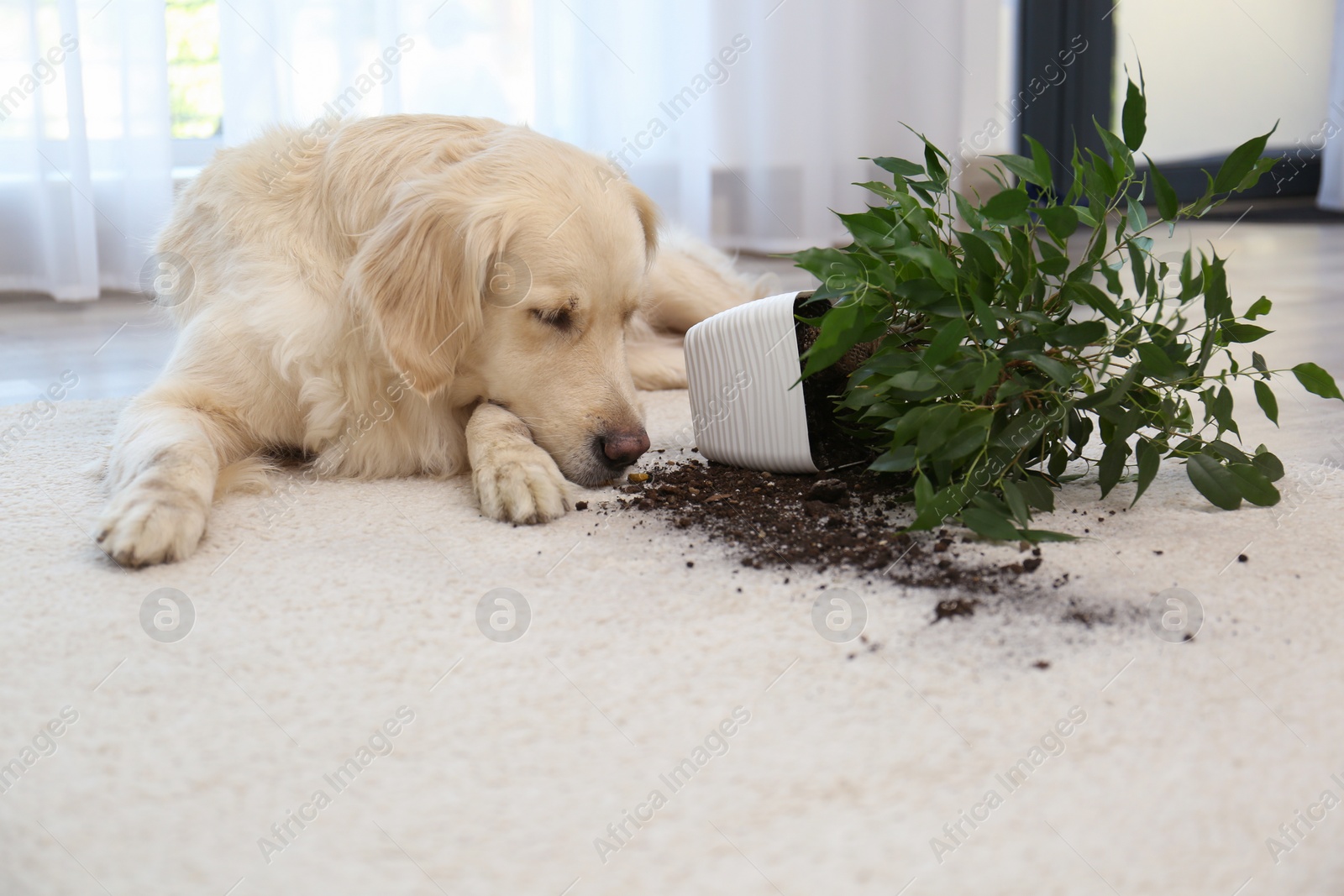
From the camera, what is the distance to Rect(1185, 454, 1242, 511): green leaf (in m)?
1.45

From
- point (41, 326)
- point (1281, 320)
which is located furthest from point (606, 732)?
point (41, 326)

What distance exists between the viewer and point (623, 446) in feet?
5.42

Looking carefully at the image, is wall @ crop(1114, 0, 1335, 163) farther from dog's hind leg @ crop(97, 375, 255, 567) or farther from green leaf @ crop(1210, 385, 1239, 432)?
dog's hind leg @ crop(97, 375, 255, 567)

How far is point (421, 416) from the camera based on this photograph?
176cm

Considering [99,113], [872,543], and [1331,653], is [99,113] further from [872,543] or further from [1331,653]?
[1331,653]

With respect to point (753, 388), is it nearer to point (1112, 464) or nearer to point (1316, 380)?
point (1112, 464)

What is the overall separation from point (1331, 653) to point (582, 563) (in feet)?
2.73

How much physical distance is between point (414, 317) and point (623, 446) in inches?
15.1

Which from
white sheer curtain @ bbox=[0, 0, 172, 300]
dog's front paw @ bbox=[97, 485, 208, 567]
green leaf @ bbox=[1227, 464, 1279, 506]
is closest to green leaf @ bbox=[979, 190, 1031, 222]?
green leaf @ bbox=[1227, 464, 1279, 506]

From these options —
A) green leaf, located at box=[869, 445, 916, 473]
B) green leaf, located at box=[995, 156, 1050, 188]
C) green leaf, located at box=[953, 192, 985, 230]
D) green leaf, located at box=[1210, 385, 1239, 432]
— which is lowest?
green leaf, located at box=[869, 445, 916, 473]

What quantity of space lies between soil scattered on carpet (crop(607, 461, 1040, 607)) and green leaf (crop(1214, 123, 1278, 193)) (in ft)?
1.80

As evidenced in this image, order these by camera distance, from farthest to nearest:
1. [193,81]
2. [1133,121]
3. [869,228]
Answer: [193,81] → [869,228] → [1133,121]

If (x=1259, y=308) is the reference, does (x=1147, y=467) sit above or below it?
below

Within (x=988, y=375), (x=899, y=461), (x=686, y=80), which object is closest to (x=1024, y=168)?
(x=988, y=375)
